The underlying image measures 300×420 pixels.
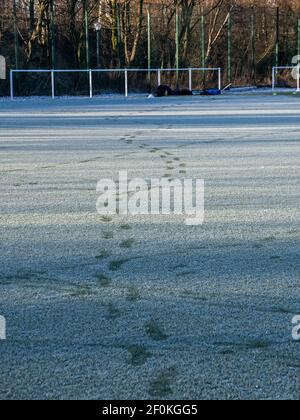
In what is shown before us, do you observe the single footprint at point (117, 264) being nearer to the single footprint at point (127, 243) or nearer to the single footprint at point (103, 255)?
the single footprint at point (103, 255)

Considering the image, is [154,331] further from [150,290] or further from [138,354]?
[150,290]

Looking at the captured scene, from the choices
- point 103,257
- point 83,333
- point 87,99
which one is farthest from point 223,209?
point 87,99

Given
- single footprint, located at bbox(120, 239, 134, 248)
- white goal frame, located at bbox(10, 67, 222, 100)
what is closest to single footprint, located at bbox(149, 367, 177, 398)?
single footprint, located at bbox(120, 239, 134, 248)

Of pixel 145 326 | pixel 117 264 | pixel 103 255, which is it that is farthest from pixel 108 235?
pixel 145 326

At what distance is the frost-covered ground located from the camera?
274 cm

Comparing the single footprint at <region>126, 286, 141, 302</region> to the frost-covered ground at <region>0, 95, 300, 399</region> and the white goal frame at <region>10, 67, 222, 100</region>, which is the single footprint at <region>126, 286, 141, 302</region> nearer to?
the frost-covered ground at <region>0, 95, 300, 399</region>

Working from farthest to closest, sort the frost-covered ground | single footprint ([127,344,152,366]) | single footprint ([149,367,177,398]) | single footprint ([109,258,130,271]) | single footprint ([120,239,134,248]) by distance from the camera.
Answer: single footprint ([120,239,134,248]) → single footprint ([109,258,130,271]) → single footprint ([127,344,152,366]) → the frost-covered ground → single footprint ([149,367,177,398])

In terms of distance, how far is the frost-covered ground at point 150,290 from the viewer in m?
2.74

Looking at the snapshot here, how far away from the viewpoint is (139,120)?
653 inches

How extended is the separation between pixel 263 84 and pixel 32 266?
3201 centimetres

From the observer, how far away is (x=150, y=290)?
378 cm

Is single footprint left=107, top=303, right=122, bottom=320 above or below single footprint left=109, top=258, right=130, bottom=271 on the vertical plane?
below

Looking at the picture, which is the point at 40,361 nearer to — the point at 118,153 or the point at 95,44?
the point at 118,153

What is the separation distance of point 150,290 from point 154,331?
599 millimetres
